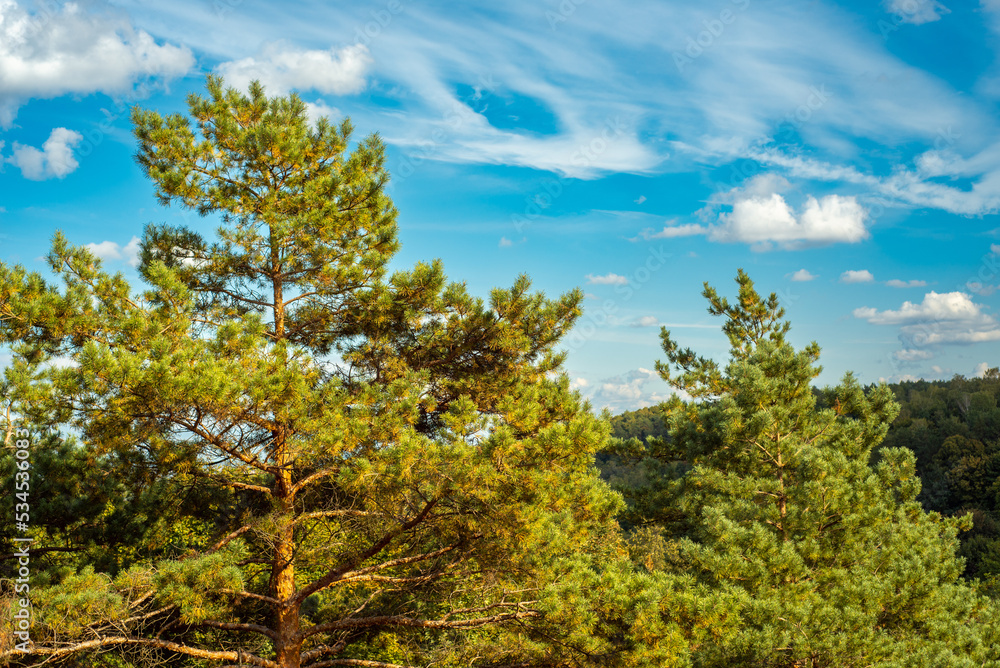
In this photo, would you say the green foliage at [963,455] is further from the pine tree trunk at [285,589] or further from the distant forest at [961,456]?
the pine tree trunk at [285,589]

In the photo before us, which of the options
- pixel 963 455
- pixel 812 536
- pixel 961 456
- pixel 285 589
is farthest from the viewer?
pixel 961 456

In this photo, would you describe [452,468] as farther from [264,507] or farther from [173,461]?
[264,507]

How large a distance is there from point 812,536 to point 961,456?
5253cm

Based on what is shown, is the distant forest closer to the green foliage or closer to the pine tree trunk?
the green foliage

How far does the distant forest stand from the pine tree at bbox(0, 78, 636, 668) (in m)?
27.1

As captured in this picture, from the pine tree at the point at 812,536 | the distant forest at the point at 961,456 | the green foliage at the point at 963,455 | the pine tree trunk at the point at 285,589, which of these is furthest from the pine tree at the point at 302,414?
the green foliage at the point at 963,455

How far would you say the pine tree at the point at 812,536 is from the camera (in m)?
7.68

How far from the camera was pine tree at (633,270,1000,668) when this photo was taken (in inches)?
302

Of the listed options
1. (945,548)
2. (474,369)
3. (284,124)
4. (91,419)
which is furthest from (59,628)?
(945,548)

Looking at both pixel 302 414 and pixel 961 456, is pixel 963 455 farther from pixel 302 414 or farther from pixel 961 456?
pixel 302 414

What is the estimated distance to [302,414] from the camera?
6.43 m

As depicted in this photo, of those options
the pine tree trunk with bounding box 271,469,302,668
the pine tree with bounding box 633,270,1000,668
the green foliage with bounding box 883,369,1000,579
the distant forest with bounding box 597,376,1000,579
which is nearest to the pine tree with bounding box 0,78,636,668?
the pine tree trunk with bounding box 271,469,302,668

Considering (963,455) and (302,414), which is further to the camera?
(963,455)

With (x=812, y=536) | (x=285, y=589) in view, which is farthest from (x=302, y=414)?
(x=812, y=536)
